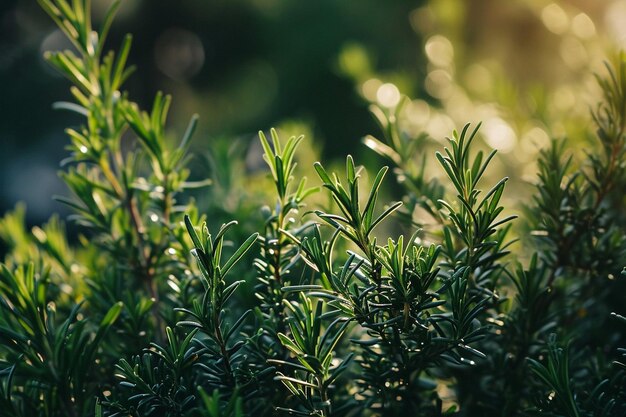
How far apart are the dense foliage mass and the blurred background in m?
0.15

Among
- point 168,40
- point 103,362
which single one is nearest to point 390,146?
point 103,362

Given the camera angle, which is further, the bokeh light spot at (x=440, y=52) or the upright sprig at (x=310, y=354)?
the bokeh light spot at (x=440, y=52)

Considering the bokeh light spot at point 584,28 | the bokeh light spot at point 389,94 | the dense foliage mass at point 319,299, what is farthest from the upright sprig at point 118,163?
the bokeh light spot at point 584,28

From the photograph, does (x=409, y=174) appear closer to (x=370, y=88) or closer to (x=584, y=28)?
(x=370, y=88)

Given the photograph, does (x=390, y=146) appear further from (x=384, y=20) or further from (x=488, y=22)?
(x=384, y=20)

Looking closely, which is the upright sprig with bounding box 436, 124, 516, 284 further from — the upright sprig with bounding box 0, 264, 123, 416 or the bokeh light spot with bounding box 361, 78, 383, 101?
the bokeh light spot with bounding box 361, 78, 383, 101

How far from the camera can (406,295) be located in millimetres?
326

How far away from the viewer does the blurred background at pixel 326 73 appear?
2.44 feet

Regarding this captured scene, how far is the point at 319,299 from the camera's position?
15.0 inches

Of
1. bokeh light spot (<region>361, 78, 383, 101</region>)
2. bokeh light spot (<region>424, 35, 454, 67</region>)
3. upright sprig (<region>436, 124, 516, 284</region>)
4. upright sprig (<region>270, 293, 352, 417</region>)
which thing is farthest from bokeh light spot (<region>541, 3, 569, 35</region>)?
upright sprig (<region>270, 293, 352, 417</region>)

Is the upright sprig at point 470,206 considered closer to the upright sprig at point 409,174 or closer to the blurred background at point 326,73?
the upright sprig at point 409,174

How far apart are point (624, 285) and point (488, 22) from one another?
1.76 m

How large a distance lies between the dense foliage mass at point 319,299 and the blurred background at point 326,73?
0.15 m

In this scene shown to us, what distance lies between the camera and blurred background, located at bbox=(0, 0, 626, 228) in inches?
29.3
